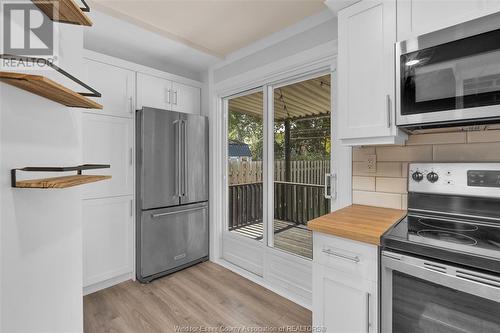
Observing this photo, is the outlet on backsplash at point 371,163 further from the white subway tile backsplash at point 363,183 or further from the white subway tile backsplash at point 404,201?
the white subway tile backsplash at point 404,201

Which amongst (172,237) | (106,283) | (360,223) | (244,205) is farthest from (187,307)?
(360,223)

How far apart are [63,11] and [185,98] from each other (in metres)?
2.09

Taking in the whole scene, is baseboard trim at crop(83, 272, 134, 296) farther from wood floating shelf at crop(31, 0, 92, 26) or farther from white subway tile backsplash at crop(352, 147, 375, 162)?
white subway tile backsplash at crop(352, 147, 375, 162)

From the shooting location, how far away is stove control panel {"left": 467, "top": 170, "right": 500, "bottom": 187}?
4.46ft

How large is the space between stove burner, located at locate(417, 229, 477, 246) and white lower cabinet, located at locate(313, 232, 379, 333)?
10.4 inches

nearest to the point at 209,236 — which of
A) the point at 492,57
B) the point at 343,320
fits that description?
the point at 343,320

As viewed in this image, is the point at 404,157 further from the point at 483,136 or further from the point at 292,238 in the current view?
the point at 292,238

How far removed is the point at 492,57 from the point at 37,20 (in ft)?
6.39

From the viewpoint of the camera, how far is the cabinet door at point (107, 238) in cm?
234

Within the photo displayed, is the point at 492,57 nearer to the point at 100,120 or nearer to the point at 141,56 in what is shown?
the point at 100,120

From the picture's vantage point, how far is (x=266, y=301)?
227 centimetres

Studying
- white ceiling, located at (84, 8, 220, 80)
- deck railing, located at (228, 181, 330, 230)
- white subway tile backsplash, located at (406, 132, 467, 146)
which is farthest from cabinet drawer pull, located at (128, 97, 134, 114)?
white subway tile backsplash, located at (406, 132, 467, 146)

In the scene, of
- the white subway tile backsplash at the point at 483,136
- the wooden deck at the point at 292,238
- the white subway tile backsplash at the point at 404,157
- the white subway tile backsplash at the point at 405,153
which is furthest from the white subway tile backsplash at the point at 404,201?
the wooden deck at the point at 292,238

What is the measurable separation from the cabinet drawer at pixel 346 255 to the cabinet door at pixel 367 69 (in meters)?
0.68
